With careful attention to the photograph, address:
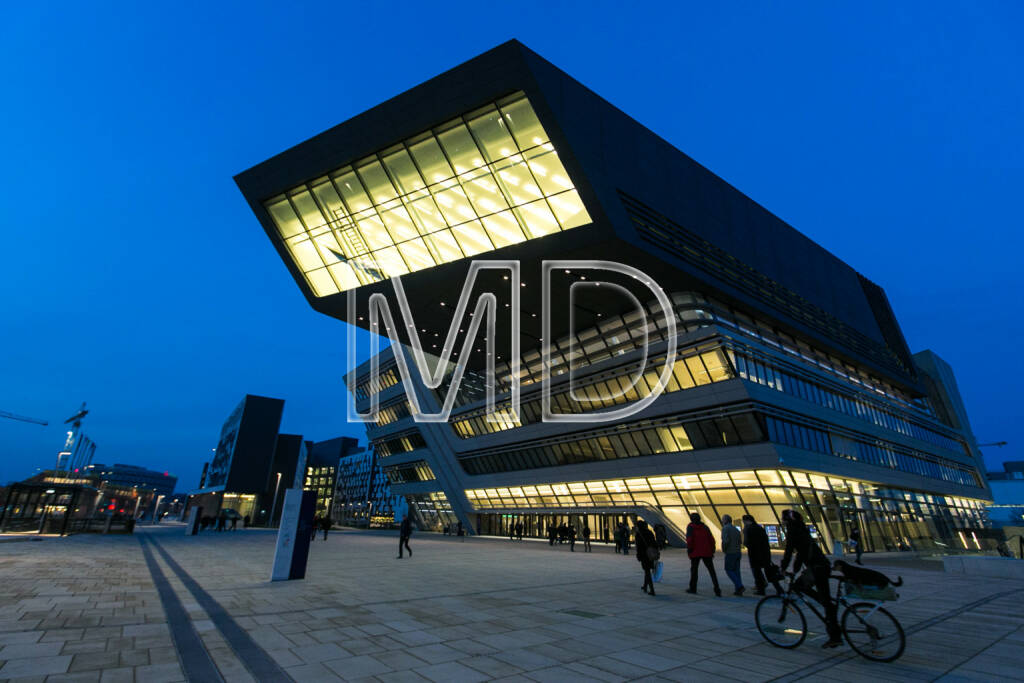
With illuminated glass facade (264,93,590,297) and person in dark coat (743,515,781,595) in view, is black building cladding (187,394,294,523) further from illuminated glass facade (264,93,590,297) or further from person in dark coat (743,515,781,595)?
person in dark coat (743,515,781,595)

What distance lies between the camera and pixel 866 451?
3728 cm

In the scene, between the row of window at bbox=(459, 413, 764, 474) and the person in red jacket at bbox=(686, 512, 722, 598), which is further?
the row of window at bbox=(459, 413, 764, 474)

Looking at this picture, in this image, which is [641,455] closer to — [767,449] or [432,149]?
[767,449]

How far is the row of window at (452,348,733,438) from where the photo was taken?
29562 millimetres

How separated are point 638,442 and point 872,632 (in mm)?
27710

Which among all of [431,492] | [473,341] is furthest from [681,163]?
[431,492]

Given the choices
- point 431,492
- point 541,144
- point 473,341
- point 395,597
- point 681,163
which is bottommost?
point 395,597

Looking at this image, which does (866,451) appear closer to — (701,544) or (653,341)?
(653,341)

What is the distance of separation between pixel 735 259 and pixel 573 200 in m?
16.3

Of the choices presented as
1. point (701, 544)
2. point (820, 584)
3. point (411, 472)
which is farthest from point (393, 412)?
point (820, 584)

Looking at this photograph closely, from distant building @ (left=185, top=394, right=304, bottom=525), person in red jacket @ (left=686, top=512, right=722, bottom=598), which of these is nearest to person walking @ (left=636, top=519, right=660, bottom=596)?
person in red jacket @ (left=686, top=512, right=722, bottom=598)

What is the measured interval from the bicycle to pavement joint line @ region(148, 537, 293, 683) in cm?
608

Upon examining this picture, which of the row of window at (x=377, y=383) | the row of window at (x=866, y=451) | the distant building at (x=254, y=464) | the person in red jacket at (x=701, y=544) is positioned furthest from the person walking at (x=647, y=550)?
the distant building at (x=254, y=464)

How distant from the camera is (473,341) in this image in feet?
130
